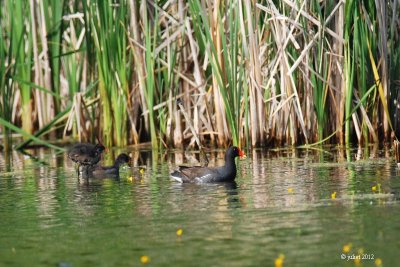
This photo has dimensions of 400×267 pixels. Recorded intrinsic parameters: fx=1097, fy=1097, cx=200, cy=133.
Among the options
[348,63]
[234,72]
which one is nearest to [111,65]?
[234,72]

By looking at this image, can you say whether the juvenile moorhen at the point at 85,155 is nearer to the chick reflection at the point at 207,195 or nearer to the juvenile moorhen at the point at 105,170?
the juvenile moorhen at the point at 105,170

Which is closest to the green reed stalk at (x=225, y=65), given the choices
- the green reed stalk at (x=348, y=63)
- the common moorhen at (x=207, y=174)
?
the green reed stalk at (x=348, y=63)

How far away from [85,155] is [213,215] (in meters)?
4.73

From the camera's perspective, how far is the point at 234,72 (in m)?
15.2

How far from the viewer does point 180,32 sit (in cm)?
1653

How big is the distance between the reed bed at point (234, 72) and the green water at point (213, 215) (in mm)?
853

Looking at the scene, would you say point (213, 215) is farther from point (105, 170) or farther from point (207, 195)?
point (105, 170)

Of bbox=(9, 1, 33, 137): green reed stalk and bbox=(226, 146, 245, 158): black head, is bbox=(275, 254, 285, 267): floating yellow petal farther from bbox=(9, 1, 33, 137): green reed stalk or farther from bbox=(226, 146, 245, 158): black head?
bbox=(9, 1, 33, 137): green reed stalk

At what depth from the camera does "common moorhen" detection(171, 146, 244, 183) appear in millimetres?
13141

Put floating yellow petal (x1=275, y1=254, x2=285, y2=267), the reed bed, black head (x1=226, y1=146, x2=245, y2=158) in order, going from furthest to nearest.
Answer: the reed bed < black head (x1=226, y1=146, x2=245, y2=158) < floating yellow petal (x1=275, y1=254, x2=285, y2=267)

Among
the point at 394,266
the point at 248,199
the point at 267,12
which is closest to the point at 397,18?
the point at 267,12

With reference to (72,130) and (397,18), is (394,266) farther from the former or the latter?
(72,130)

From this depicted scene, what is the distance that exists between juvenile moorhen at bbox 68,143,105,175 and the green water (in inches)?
10.2

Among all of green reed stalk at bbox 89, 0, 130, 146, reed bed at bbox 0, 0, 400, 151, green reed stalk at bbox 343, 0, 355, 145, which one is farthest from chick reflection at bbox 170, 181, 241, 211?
green reed stalk at bbox 89, 0, 130, 146
